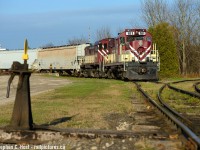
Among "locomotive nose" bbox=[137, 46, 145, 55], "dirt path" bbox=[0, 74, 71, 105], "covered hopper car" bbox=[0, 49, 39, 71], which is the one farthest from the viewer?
"covered hopper car" bbox=[0, 49, 39, 71]

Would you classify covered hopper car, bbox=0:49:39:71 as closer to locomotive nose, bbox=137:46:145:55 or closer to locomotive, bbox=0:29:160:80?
locomotive, bbox=0:29:160:80

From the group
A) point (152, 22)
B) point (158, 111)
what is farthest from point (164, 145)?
point (152, 22)

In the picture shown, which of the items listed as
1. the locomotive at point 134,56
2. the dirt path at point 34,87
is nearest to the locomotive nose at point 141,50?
the locomotive at point 134,56

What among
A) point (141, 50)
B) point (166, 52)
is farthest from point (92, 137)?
point (166, 52)

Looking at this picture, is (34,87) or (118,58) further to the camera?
(118,58)

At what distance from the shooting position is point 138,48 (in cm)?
2834

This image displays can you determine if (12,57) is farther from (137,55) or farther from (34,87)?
(34,87)

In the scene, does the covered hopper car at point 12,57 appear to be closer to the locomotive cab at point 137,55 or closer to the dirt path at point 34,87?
the dirt path at point 34,87

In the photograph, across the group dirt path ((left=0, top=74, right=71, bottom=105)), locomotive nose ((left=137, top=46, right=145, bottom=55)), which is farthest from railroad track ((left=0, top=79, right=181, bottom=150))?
locomotive nose ((left=137, top=46, right=145, bottom=55))

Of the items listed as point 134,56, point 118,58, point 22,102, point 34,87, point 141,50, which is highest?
point 141,50

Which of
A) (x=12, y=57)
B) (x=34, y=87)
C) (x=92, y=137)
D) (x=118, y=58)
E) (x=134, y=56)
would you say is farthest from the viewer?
(x=12, y=57)

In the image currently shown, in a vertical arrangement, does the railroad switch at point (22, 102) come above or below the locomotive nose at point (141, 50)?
below

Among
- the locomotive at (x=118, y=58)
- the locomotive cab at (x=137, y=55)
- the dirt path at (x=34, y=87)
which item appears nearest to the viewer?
the dirt path at (x=34, y=87)

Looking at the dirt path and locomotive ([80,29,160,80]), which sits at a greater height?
locomotive ([80,29,160,80])
